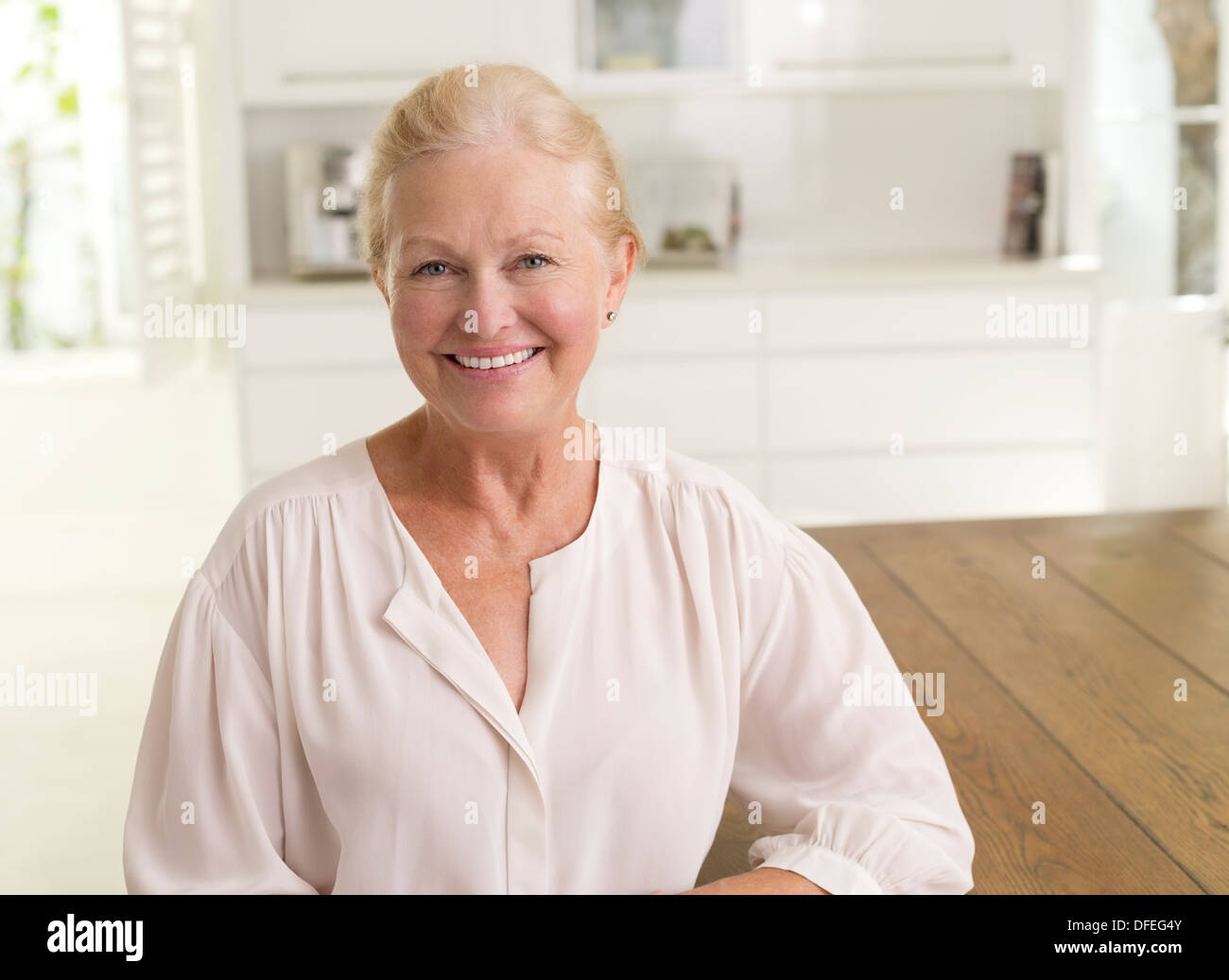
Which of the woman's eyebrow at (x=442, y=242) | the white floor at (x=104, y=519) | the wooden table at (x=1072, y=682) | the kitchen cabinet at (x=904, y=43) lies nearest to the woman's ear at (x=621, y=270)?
the woman's eyebrow at (x=442, y=242)

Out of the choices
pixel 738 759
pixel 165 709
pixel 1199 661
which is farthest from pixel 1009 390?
pixel 165 709

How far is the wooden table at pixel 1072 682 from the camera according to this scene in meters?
1.42

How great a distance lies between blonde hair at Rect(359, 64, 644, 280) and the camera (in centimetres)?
118

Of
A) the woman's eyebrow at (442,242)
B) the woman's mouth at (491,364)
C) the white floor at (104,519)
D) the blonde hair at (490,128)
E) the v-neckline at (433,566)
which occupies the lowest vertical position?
the white floor at (104,519)

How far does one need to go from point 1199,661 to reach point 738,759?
0.78 m

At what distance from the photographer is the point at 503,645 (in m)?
1.27

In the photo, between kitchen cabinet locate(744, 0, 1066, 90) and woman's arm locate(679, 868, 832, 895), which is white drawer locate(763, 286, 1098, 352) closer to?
kitchen cabinet locate(744, 0, 1066, 90)

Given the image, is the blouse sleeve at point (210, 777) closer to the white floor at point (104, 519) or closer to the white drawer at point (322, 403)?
the white floor at point (104, 519)

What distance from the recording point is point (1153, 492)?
495 centimetres

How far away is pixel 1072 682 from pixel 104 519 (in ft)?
14.1

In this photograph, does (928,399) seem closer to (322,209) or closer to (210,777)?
(322,209)

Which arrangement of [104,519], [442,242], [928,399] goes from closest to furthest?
[442,242] → [928,399] → [104,519]

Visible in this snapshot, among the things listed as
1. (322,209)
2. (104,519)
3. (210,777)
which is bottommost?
(104,519)

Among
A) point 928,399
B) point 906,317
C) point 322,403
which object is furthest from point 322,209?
point 928,399
